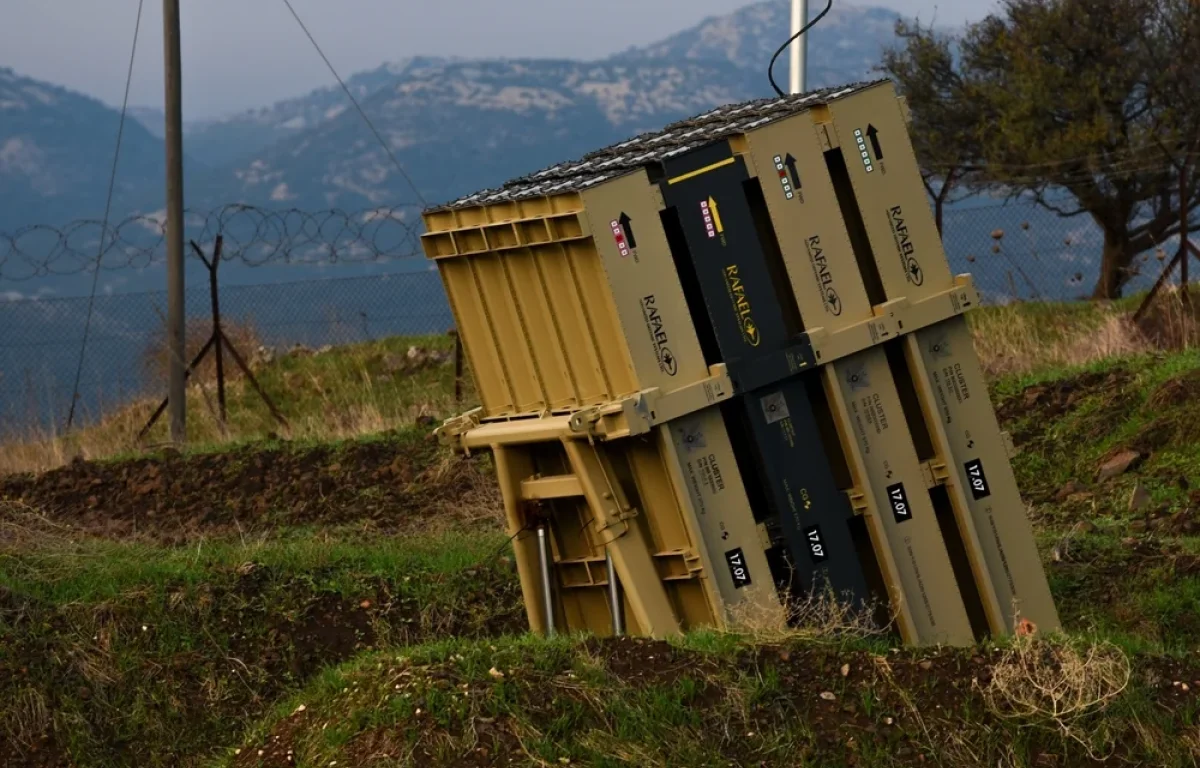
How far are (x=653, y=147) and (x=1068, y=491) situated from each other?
552 cm

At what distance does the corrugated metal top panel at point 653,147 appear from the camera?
23.7 ft

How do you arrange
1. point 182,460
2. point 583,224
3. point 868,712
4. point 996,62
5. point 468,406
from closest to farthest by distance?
point 868,712, point 583,224, point 182,460, point 468,406, point 996,62

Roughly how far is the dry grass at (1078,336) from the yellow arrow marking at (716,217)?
28.7 feet

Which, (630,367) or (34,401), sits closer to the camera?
(630,367)

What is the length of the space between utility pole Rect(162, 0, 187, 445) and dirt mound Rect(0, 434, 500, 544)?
3156mm

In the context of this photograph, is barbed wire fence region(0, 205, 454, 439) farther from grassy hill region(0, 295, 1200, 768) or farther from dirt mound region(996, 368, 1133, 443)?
dirt mound region(996, 368, 1133, 443)

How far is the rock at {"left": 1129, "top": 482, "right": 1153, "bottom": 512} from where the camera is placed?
37.2 feet

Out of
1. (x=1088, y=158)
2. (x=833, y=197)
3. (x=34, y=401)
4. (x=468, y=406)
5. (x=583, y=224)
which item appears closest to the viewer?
(x=583, y=224)

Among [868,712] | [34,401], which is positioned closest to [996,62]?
[34,401]

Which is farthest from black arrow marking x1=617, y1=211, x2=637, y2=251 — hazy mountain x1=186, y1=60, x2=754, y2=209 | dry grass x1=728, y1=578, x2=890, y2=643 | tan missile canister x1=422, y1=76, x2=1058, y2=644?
hazy mountain x1=186, y1=60, x2=754, y2=209

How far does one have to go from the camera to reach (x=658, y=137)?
8281mm

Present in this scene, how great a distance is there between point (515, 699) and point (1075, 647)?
6.92 feet

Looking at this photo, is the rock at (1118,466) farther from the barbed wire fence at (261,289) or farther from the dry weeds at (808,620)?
the dry weeds at (808,620)

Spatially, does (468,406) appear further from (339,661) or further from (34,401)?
(339,661)
